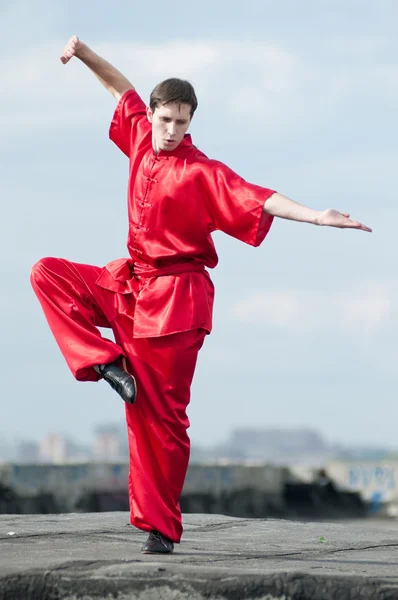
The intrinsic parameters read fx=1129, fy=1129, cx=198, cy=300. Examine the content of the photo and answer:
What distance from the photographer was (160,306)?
499cm

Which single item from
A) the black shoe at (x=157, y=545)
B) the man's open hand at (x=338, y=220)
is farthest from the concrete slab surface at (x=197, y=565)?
the man's open hand at (x=338, y=220)

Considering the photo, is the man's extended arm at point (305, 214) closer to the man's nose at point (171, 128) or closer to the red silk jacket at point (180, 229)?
the red silk jacket at point (180, 229)

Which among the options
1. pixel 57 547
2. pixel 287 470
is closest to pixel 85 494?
pixel 287 470

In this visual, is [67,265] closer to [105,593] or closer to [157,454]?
[157,454]

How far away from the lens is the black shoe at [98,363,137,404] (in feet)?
15.9

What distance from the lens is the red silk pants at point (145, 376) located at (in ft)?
16.3

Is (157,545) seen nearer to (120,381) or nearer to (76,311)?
(120,381)

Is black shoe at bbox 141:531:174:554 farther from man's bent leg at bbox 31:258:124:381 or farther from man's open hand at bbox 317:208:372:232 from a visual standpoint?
man's open hand at bbox 317:208:372:232

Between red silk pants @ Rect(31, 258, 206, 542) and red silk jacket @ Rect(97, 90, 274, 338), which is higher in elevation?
red silk jacket @ Rect(97, 90, 274, 338)

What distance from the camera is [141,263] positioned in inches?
202

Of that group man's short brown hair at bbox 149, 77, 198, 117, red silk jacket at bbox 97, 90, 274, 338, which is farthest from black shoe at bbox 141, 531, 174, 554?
man's short brown hair at bbox 149, 77, 198, 117

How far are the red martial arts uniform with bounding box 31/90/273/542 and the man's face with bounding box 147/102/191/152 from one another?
9cm

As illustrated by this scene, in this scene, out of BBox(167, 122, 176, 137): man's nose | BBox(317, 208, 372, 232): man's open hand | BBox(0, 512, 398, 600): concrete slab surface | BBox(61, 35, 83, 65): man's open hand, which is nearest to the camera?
BBox(0, 512, 398, 600): concrete slab surface

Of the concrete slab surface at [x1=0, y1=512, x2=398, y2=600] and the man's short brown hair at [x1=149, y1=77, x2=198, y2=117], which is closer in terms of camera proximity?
the concrete slab surface at [x1=0, y1=512, x2=398, y2=600]
